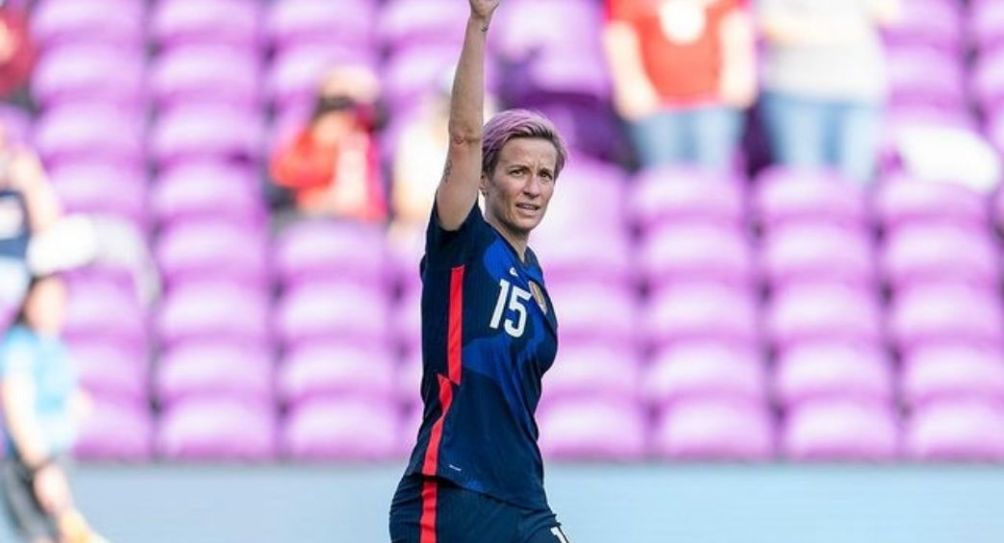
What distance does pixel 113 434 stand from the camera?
684cm

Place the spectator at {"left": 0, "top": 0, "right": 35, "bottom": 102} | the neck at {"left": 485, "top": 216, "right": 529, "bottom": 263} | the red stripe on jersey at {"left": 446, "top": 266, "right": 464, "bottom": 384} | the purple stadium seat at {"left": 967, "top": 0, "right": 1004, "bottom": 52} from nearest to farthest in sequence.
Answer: the red stripe on jersey at {"left": 446, "top": 266, "right": 464, "bottom": 384} → the neck at {"left": 485, "top": 216, "right": 529, "bottom": 263} → the spectator at {"left": 0, "top": 0, "right": 35, "bottom": 102} → the purple stadium seat at {"left": 967, "top": 0, "right": 1004, "bottom": 52}

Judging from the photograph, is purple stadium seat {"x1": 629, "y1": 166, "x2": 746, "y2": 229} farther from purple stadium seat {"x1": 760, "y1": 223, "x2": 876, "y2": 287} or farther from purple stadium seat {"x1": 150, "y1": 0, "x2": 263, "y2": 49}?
purple stadium seat {"x1": 150, "y1": 0, "x2": 263, "y2": 49}

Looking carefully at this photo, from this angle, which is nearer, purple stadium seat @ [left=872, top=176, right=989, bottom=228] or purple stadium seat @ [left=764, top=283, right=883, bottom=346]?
purple stadium seat @ [left=764, top=283, right=883, bottom=346]

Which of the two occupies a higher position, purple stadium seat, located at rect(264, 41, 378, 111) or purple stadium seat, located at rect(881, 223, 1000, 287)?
purple stadium seat, located at rect(264, 41, 378, 111)

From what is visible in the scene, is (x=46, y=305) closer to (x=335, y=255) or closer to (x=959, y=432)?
(x=335, y=255)

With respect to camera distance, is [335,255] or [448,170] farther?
[335,255]

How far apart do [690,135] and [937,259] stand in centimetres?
98

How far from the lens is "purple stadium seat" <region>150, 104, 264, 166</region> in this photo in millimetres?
7750

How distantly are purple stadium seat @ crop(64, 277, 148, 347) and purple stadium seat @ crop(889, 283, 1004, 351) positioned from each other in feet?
8.44

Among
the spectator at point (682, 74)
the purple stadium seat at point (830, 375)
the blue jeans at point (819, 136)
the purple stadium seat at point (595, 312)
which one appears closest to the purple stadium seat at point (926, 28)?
the blue jeans at point (819, 136)

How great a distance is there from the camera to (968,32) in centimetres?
827

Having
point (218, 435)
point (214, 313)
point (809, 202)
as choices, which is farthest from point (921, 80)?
point (218, 435)

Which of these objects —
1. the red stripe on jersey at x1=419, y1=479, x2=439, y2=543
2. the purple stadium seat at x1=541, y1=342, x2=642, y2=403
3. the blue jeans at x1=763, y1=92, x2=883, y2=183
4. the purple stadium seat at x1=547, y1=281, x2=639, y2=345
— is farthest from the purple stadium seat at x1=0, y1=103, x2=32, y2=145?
the red stripe on jersey at x1=419, y1=479, x2=439, y2=543

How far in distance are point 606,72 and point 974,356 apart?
1714 mm
